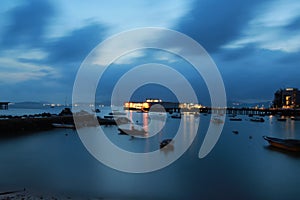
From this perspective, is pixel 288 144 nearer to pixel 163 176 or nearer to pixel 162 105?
pixel 163 176

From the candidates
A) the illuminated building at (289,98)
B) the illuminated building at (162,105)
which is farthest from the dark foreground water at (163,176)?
the illuminated building at (289,98)

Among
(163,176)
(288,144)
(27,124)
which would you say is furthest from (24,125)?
(288,144)

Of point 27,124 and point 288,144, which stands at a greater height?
point 27,124

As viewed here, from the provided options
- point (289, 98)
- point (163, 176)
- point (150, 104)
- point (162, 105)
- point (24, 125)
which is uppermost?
point (289, 98)

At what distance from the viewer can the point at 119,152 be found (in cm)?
1709

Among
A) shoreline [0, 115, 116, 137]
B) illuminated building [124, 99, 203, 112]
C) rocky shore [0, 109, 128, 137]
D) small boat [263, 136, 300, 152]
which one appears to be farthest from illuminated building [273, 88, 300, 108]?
small boat [263, 136, 300, 152]


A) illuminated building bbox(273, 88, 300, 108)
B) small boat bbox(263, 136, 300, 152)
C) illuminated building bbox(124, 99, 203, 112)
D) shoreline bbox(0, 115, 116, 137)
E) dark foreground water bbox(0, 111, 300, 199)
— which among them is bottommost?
dark foreground water bbox(0, 111, 300, 199)

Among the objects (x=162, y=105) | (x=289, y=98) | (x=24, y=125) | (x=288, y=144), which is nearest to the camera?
(x=288, y=144)

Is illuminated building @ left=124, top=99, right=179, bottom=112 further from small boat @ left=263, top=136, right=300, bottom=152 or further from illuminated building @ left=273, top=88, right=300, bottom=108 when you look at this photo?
small boat @ left=263, top=136, right=300, bottom=152

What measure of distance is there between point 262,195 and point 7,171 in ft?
33.0

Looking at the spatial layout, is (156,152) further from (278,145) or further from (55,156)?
(278,145)

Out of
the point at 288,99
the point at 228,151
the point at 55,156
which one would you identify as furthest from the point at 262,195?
the point at 288,99

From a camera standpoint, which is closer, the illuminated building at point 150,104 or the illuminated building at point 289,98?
the illuminated building at point 289,98

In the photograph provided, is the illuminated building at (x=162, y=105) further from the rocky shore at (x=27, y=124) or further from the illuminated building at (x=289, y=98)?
the rocky shore at (x=27, y=124)
